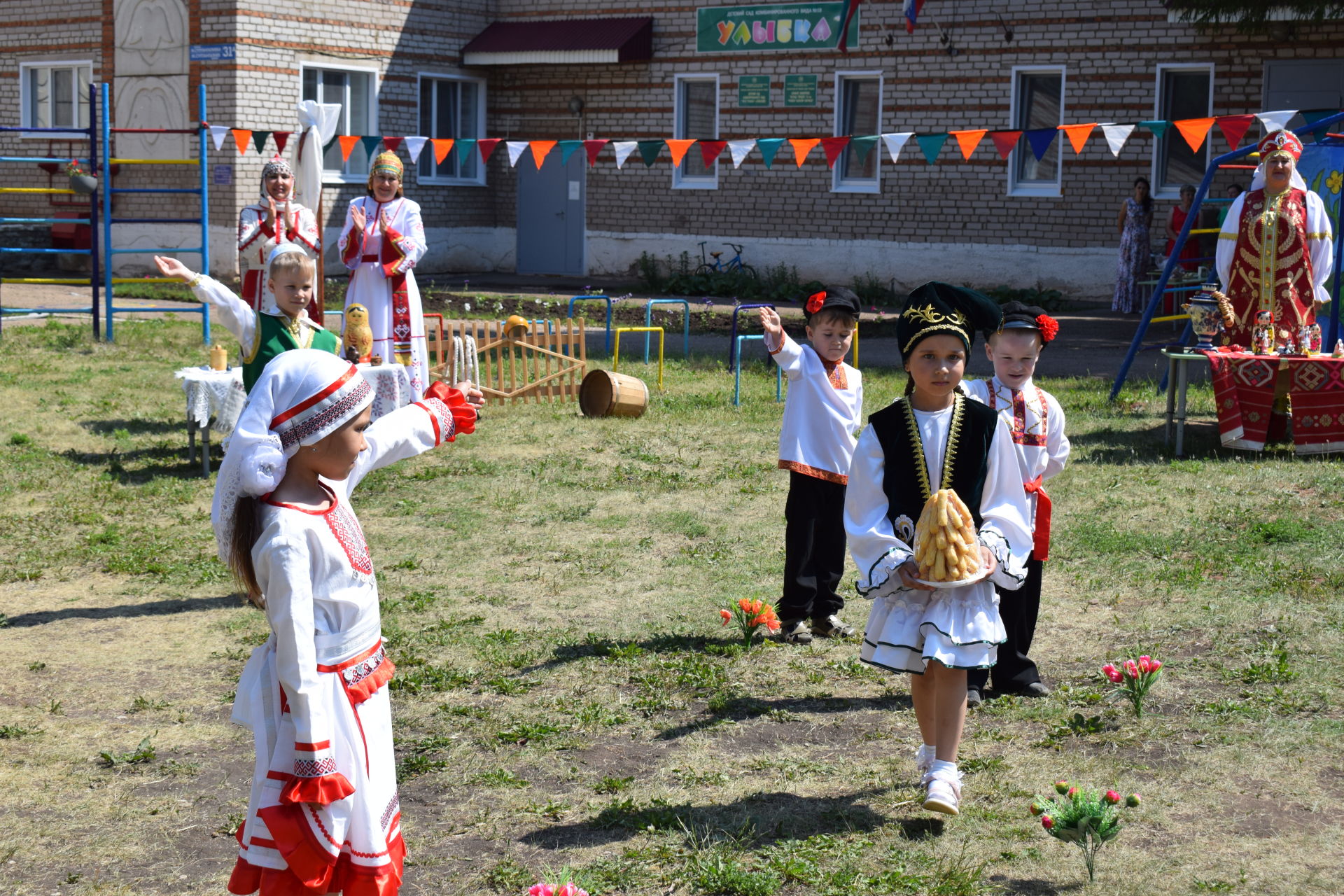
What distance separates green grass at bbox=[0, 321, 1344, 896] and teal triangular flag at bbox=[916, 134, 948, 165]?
5.87 meters

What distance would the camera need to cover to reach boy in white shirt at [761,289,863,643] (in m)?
5.64

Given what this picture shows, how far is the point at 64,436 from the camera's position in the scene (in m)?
10.3

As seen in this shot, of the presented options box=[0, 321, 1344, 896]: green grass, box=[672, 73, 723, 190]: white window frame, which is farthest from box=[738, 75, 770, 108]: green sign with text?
box=[0, 321, 1344, 896]: green grass

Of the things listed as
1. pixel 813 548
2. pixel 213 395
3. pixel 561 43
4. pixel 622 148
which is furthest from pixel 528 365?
pixel 561 43

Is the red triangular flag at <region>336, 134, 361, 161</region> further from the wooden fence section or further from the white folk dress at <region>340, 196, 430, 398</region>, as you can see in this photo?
the white folk dress at <region>340, 196, 430, 398</region>

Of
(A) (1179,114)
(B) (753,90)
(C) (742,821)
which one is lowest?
(C) (742,821)

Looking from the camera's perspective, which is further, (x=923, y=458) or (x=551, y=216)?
(x=551, y=216)

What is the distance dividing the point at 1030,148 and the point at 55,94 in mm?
16790

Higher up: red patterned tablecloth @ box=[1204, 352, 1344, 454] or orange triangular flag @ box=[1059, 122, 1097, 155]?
orange triangular flag @ box=[1059, 122, 1097, 155]

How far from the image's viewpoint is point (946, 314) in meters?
4.07

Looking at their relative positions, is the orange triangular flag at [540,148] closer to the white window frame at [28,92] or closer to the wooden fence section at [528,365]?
the wooden fence section at [528,365]

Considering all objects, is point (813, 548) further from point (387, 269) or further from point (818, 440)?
point (387, 269)

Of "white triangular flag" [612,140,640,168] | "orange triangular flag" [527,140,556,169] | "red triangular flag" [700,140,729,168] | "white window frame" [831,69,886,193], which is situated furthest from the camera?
"white window frame" [831,69,886,193]

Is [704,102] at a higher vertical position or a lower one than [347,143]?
higher
